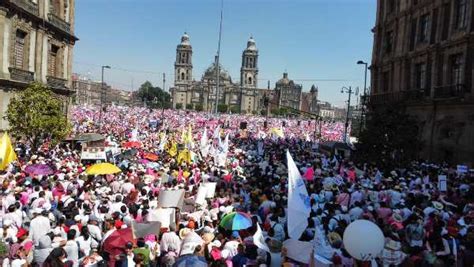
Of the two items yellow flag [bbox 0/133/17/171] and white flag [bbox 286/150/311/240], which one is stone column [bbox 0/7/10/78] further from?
white flag [bbox 286/150/311/240]

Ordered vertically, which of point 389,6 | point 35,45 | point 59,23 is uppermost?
point 389,6

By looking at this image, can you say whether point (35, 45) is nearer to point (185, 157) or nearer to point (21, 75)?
point (21, 75)

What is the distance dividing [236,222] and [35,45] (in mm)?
24810

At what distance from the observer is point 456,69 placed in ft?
82.8

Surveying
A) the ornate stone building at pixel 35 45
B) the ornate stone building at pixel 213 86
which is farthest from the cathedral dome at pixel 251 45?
the ornate stone building at pixel 35 45

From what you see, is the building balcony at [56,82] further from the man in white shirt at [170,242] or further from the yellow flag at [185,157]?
the man in white shirt at [170,242]

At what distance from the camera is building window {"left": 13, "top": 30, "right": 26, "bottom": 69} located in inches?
1103

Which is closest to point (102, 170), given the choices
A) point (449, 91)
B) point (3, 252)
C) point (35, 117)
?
point (3, 252)

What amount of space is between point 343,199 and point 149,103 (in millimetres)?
153628

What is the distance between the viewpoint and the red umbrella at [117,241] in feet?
28.0

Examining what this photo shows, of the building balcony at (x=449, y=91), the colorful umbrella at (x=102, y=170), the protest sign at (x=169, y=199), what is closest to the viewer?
the protest sign at (x=169, y=199)

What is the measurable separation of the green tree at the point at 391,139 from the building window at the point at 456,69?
4761mm

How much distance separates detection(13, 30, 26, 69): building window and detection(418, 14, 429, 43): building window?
76.8ft

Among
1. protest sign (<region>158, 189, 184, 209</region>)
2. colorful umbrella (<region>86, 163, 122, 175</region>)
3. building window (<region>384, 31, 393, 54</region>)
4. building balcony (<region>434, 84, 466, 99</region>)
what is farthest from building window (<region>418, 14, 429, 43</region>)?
protest sign (<region>158, 189, 184, 209</region>)
